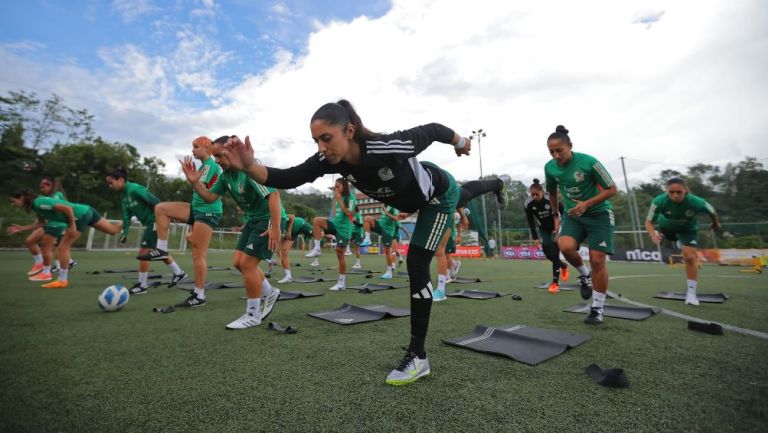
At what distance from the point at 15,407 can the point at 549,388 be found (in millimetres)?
3075

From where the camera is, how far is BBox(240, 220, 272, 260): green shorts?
4.46 m

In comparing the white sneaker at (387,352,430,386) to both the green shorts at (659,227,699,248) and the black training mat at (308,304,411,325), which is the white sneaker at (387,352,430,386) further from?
the green shorts at (659,227,699,248)

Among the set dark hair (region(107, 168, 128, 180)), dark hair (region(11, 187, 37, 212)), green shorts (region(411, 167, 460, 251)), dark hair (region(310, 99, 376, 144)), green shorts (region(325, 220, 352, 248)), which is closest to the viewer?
dark hair (region(310, 99, 376, 144))

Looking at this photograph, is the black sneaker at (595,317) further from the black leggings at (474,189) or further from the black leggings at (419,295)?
the black leggings at (419,295)

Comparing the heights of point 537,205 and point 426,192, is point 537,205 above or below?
above

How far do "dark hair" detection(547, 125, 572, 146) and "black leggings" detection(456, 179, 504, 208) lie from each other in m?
1.18

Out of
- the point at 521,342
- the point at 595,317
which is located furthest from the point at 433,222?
the point at 595,317

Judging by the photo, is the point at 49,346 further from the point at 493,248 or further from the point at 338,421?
the point at 493,248

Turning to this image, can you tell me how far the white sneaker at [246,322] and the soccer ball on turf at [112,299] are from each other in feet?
7.08

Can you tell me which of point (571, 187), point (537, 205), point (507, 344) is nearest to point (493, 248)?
point (537, 205)

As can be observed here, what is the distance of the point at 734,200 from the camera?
35.5m

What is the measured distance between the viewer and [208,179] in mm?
5430

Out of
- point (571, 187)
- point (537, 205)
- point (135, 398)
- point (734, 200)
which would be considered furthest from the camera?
point (734, 200)

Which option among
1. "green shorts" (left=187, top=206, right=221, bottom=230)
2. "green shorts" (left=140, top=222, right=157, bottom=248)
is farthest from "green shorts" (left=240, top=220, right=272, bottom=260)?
"green shorts" (left=140, top=222, right=157, bottom=248)
